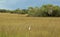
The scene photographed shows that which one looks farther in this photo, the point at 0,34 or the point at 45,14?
the point at 45,14

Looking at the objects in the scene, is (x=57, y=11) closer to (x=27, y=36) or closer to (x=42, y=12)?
(x=42, y=12)

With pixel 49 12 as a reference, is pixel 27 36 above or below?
above

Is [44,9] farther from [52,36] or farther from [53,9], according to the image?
[52,36]

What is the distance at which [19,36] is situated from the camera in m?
4.41

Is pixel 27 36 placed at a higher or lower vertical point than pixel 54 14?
higher

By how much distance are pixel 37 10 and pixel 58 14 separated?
4.37 metres

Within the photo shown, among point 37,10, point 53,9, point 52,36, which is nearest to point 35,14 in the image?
point 37,10

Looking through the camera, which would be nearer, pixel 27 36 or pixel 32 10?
pixel 27 36

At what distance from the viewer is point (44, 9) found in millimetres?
38719

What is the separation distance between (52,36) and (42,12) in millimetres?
33569

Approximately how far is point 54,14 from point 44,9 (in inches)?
107

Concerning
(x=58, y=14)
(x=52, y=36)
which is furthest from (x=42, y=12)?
(x=52, y=36)

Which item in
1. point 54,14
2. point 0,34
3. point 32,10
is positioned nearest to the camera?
point 0,34

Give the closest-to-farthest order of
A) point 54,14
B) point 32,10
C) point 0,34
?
1. point 0,34
2. point 54,14
3. point 32,10
